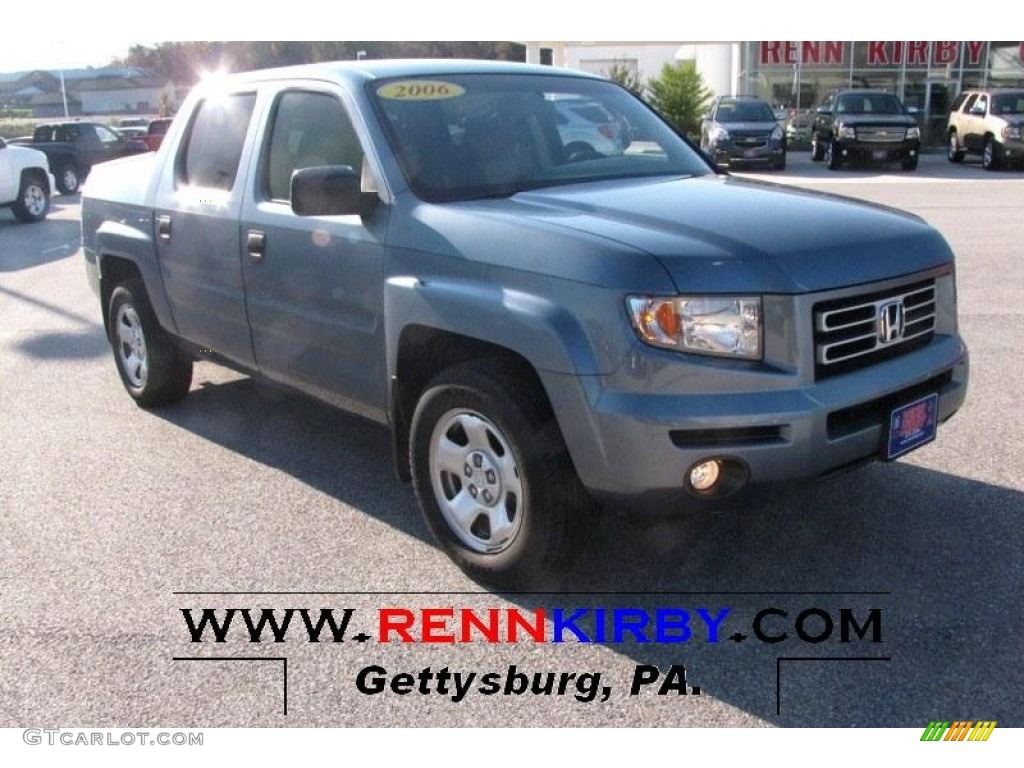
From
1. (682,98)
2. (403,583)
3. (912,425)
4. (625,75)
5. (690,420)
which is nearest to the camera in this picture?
(690,420)

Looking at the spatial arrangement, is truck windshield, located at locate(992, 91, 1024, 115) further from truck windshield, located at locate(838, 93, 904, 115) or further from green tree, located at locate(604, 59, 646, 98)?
green tree, located at locate(604, 59, 646, 98)

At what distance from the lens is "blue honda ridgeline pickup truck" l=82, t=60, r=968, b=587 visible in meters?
3.21

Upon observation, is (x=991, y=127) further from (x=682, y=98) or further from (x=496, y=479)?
(x=496, y=479)

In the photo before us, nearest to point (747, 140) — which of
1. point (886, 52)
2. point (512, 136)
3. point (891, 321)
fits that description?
point (886, 52)

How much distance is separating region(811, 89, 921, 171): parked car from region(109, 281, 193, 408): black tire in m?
19.4

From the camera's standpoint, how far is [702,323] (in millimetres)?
3221

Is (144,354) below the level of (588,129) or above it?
below

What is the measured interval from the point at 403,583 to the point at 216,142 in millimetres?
2579

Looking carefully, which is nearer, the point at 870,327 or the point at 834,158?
the point at 870,327

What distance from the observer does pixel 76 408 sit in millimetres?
6176

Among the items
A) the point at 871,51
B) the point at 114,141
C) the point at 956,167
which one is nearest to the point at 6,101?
the point at 114,141
